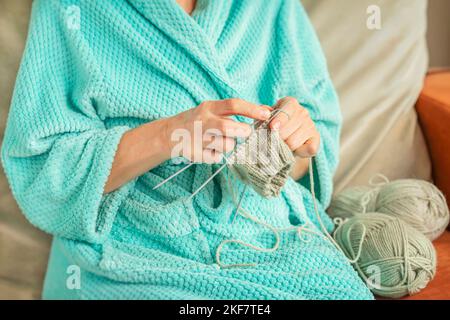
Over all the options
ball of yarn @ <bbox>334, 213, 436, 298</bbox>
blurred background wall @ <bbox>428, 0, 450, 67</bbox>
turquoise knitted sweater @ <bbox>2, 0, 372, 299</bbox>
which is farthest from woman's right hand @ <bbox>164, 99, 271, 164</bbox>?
blurred background wall @ <bbox>428, 0, 450, 67</bbox>

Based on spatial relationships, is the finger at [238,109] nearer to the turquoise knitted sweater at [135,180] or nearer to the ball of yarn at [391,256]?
the turquoise knitted sweater at [135,180]

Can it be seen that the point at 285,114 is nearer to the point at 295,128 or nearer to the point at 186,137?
the point at 295,128

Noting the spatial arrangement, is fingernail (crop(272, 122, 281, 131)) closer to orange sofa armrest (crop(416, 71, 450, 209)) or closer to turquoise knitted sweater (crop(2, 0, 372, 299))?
turquoise knitted sweater (crop(2, 0, 372, 299))

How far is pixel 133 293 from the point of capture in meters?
0.94

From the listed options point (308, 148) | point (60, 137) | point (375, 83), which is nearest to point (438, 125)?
point (375, 83)

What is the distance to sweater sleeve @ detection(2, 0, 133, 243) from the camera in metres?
0.97

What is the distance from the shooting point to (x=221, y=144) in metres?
0.91

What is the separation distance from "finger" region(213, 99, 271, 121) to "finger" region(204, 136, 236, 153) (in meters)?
0.04

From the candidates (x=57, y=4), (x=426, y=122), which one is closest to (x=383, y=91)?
(x=426, y=122)

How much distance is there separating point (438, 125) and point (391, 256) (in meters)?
0.42

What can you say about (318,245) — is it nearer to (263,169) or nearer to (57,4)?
(263,169)

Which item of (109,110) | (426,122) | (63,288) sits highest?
(109,110)

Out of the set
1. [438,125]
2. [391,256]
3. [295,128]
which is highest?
[295,128]

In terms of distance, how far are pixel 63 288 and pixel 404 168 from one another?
0.80 m
